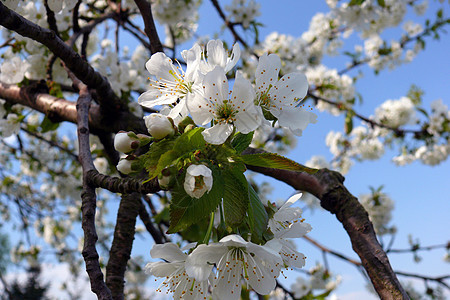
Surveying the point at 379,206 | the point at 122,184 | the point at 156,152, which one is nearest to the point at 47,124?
the point at 122,184

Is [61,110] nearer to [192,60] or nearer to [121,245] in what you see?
[121,245]

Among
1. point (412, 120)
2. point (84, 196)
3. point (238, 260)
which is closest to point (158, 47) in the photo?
point (84, 196)

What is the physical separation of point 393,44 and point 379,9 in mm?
1515

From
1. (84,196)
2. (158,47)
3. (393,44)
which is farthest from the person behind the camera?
(393,44)

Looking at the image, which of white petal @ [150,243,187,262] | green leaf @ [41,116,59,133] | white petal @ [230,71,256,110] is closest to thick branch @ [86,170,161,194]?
white petal @ [150,243,187,262]

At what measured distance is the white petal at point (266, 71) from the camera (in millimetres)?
805

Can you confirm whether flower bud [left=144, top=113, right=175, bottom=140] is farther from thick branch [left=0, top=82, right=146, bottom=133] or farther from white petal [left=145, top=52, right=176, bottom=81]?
thick branch [left=0, top=82, right=146, bottom=133]

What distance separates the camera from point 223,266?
0.74m

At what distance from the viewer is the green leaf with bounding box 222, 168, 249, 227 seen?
2.26 ft

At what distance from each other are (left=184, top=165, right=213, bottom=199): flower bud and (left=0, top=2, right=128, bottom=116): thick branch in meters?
0.70

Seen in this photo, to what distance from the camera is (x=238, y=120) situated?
717mm

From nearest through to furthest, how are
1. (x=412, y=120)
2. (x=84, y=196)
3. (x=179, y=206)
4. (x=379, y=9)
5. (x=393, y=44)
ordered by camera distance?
(x=179, y=206), (x=84, y=196), (x=379, y=9), (x=412, y=120), (x=393, y=44)

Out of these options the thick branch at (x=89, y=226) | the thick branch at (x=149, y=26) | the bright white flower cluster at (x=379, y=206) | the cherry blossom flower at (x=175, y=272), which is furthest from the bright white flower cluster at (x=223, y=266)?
the bright white flower cluster at (x=379, y=206)

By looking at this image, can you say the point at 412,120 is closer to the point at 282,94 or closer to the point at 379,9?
the point at 379,9
